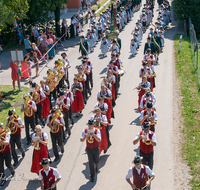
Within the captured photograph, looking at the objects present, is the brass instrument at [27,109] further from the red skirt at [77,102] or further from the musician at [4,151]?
the red skirt at [77,102]

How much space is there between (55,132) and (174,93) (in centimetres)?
768

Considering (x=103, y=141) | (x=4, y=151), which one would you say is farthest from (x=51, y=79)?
(x=4, y=151)

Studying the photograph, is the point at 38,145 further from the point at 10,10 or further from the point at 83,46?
the point at 83,46

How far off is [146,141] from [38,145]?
118 inches

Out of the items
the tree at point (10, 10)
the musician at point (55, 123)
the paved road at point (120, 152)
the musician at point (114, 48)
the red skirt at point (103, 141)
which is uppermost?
the tree at point (10, 10)

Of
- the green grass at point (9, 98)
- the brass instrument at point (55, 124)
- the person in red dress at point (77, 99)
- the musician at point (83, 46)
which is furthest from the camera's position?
the musician at point (83, 46)

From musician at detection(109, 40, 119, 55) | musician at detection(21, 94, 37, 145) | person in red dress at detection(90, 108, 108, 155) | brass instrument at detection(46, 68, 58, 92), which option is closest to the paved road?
person in red dress at detection(90, 108, 108, 155)

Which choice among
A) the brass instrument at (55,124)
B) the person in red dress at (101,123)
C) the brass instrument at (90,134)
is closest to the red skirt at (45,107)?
the brass instrument at (55,124)

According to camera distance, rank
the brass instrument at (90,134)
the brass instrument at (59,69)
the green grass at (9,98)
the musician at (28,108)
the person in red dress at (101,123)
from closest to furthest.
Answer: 1. the brass instrument at (90,134)
2. the person in red dress at (101,123)
3. the musician at (28,108)
4. the green grass at (9,98)
5. the brass instrument at (59,69)

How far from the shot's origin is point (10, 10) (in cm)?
1623

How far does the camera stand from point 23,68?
17.3 meters

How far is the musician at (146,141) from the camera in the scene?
295 inches

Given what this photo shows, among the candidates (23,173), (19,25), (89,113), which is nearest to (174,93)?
(89,113)

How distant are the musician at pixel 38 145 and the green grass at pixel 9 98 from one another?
4.95m
